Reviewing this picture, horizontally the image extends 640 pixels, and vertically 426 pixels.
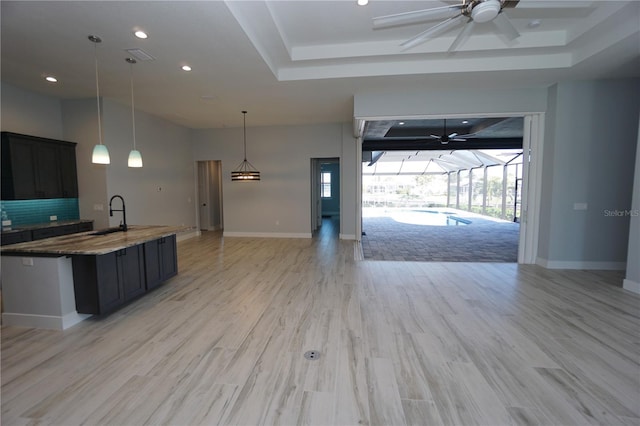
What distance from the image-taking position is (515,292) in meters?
3.89

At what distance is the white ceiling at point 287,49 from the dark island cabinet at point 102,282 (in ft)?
8.15

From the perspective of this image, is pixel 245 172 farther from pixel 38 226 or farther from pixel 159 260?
pixel 38 226

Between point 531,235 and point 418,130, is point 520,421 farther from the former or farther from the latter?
point 418,130

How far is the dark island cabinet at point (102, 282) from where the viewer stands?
299 cm

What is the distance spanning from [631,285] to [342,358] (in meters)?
4.31

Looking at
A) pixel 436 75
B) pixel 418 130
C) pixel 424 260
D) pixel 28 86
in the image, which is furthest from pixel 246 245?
pixel 418 130

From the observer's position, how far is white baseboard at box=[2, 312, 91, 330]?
2.92 meters

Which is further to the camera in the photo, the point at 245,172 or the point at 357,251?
the point at 245,172

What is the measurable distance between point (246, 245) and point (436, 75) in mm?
5419

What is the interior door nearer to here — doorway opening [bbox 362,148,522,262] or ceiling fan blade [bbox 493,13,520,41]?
doorway opening [bbox 362,148,522,262]

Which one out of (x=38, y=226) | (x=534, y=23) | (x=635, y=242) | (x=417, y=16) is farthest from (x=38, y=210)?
(x=635, y=242)

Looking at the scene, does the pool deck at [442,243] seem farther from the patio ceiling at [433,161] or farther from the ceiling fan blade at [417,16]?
the ceiling fan blade at [417,16]

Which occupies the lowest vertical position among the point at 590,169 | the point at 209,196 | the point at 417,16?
the point at 209,196

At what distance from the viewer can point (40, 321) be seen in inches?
116
